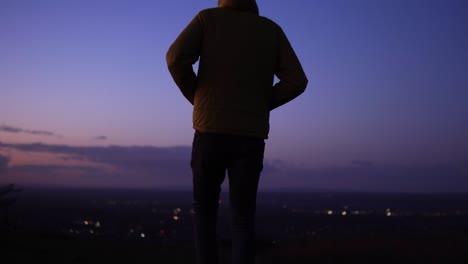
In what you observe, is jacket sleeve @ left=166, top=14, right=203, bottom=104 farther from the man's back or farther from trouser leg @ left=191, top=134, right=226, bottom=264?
trouser leg @ left=191, top=134, right=226, bottom=264

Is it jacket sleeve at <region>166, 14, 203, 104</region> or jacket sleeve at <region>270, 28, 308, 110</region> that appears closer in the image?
jacket sleeve at <region>166, 14, 203, 104</region>

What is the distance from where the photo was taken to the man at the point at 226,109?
2.60 m

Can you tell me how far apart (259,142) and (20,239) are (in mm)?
4814

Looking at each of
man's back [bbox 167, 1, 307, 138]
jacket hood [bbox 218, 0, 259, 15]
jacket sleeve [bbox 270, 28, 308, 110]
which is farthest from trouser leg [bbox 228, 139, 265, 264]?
jacket hood [bbox 218, 0, 259, 15]

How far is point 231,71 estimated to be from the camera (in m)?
2.67

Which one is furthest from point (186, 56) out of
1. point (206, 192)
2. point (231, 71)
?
point (206, 192)

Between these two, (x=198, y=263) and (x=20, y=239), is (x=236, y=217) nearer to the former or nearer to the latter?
(x=198, y=263)

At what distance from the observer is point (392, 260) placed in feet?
16.2

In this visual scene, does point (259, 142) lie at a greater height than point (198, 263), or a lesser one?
greater

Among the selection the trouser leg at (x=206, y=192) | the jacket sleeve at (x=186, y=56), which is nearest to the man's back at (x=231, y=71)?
the jacket sleeve at (x=186, y=56)

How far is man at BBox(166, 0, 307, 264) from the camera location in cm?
A: 260

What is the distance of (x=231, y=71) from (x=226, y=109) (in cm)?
22

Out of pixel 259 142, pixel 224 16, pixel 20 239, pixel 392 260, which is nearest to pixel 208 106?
pixel 259 142

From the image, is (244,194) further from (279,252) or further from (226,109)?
(279,252)
